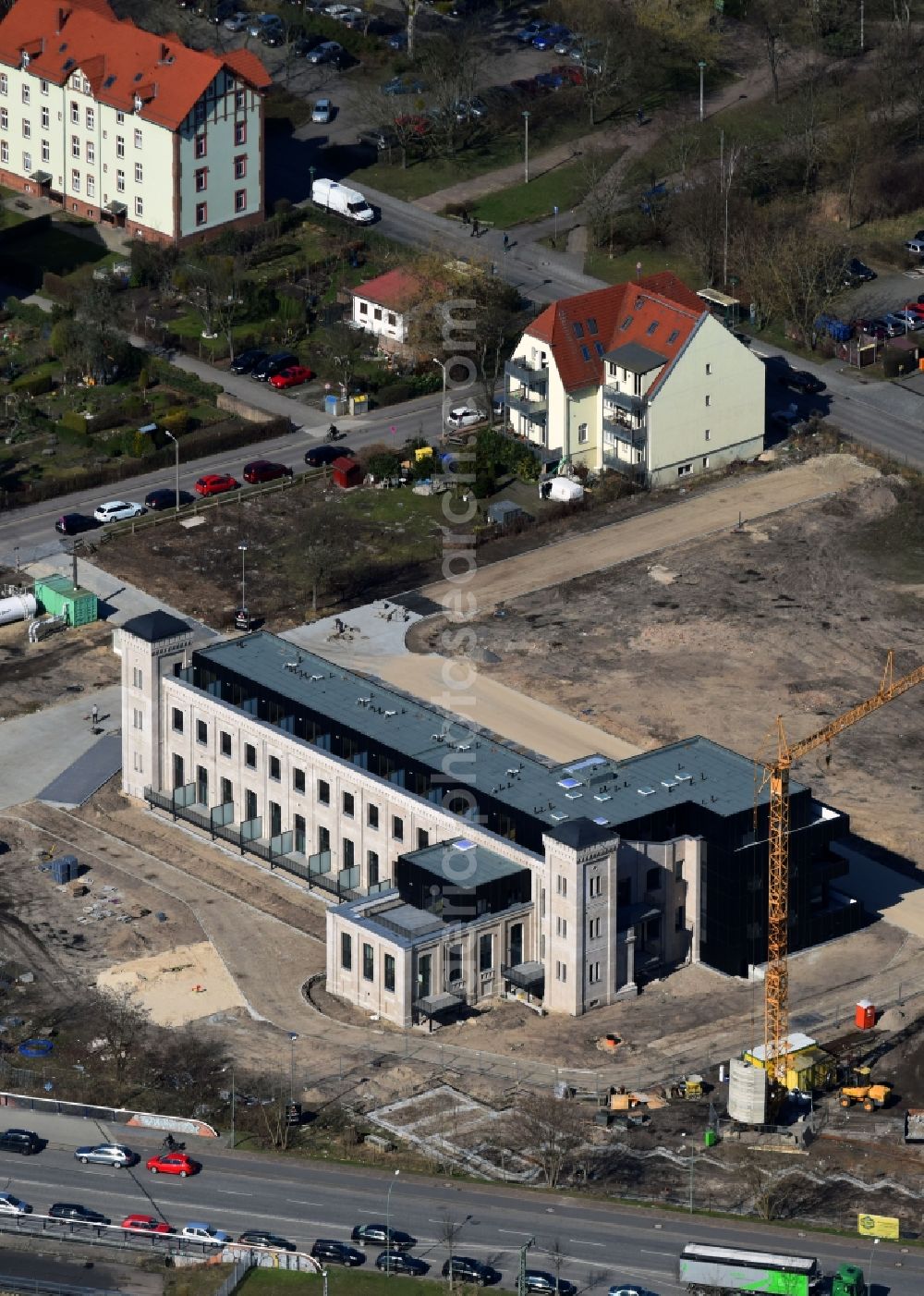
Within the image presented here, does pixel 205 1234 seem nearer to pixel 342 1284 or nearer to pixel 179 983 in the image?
pixel 342 1284

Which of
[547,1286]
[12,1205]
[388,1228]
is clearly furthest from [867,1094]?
[12,1205]

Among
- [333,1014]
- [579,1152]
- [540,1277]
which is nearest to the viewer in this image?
[540,1277]

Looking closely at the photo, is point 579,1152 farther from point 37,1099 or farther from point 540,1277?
point 37,1099

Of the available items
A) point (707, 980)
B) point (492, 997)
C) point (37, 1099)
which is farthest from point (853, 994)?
point (37, 1099)

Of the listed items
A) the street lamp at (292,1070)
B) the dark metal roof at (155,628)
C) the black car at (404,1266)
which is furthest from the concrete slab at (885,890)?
the black car at (404,1266)

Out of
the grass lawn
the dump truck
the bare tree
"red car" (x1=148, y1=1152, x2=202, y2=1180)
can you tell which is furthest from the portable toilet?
"red car" (x1=148, y1=1152, x2=202, y2=1180)

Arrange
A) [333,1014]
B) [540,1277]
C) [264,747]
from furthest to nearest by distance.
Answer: [264,747] < [333,1014] < [540,1277]

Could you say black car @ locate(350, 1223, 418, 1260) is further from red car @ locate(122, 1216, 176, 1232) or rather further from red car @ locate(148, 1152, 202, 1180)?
red car @ locate(148, 1152, 202, 1180)
